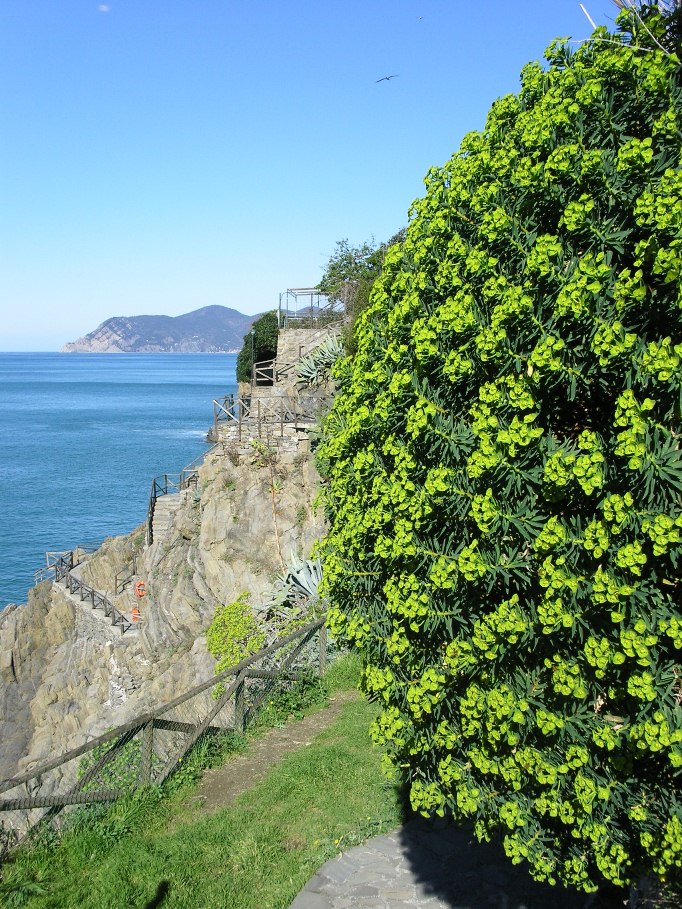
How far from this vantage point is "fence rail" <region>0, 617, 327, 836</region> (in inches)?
350

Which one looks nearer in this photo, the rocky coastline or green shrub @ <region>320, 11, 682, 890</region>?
green shrub @ <region>320, 11, 682, 890</region>

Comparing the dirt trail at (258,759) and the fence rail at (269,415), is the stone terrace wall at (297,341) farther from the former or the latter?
the dirt trail at (258,759)

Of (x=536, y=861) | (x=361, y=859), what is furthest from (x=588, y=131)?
(x=361, y=859)

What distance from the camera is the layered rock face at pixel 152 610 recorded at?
22297 mm

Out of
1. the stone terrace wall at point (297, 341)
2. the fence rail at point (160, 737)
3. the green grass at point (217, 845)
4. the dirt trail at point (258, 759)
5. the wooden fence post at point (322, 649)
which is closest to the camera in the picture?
the green grass at point (217, 845)

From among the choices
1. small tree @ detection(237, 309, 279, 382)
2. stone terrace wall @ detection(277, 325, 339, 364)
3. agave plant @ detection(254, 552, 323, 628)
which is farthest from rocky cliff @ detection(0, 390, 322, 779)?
small tree @ detection(237, 309, 279, 382)

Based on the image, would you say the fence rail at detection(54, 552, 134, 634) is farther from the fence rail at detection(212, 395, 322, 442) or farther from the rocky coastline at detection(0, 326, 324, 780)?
the fence rail at detection(212, 395, 322, 442)

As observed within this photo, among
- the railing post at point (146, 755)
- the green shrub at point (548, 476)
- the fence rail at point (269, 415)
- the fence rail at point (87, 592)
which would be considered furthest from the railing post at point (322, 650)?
the fence rail at point (87, 592)

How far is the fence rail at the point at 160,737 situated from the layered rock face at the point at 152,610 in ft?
23.2

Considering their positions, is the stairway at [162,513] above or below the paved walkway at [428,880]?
below

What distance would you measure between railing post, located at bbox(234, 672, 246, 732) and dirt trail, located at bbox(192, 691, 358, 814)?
35cm

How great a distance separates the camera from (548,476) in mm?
4699

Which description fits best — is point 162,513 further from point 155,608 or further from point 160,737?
point 160,737

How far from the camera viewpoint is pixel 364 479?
6336mm
